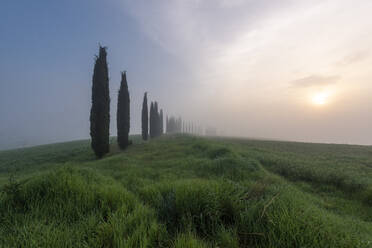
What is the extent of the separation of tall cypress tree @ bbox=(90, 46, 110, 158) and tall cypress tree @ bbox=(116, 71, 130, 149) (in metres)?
4.43

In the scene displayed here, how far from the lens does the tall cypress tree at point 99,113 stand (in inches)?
597

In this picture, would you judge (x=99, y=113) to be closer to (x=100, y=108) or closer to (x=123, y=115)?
(x=100, y=108)

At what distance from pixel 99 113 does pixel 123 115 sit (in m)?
5.78

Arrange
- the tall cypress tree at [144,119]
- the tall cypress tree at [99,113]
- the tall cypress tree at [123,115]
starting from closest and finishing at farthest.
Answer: the tall cypress tree at [99,113] < the tall cypress tree at [123,115] < the tall cypress tree at [144,119]

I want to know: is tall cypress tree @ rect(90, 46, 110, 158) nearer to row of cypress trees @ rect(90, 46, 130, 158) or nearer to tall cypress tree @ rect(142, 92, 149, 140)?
row of cypress trees @ rect(90, 46, 130, 158)

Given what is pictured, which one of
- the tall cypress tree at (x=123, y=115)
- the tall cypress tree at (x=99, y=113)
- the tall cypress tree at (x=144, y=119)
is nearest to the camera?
the tall cypress tree at (x=99, y=113)

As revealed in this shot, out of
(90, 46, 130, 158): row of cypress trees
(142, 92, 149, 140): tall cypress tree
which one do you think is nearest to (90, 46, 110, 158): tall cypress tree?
(90, 46, 130, 158): row of cypress trees

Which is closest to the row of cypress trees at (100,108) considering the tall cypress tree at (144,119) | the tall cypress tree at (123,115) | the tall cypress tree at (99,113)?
the tall cypress tree at (99,113)

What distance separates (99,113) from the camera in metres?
15.1

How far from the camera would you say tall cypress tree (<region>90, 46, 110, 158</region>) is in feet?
49.8

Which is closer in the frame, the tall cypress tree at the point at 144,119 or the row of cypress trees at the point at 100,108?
the row of cypress trees at the point at 100,108

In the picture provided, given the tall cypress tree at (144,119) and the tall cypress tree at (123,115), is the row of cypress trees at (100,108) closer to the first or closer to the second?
the tall cypress tree at (123,115)

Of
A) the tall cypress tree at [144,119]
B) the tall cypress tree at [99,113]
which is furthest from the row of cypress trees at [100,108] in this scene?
the tall cypress tree at [144,119]

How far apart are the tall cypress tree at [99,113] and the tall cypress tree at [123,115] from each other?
443 cm
